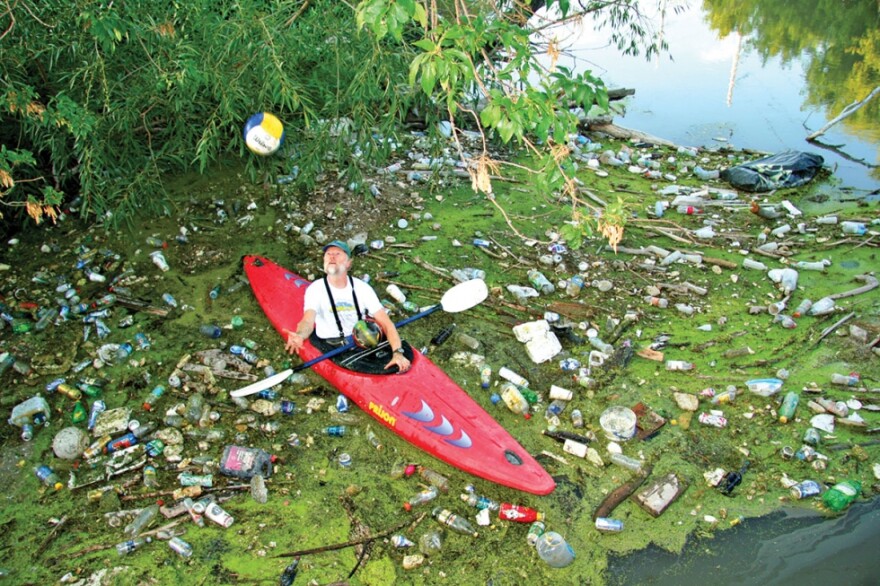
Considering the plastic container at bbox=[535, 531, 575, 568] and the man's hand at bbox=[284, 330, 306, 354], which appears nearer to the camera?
the plastic container at bbox=[535, 531, 575, 568]

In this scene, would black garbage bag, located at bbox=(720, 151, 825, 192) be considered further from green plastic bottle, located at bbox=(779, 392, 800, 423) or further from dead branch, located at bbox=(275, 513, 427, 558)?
dead branch, located at bbox=(275, 513, 427, 558)

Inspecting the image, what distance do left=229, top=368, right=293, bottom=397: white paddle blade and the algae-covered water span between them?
0.37ft

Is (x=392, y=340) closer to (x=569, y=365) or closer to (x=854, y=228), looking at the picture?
(x=569, y=365)

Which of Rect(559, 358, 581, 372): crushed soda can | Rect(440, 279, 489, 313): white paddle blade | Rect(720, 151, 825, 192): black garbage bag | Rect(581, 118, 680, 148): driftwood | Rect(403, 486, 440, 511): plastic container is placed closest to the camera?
Rect(403, 486, 440, 511): plastic container

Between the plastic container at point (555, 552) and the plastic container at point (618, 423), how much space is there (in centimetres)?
91

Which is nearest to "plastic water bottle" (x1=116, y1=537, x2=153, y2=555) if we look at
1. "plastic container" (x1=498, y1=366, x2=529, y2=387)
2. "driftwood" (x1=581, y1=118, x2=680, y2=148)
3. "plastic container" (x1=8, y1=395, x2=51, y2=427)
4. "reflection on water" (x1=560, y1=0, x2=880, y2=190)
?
"plastic container" (x1=8, y1=395, x2=51, y2=427)

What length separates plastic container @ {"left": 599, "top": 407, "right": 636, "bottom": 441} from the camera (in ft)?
13.3

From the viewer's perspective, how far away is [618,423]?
4113mm

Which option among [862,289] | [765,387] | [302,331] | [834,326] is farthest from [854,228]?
[302,331]

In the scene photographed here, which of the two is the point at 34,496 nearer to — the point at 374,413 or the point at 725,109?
the point at 374,413

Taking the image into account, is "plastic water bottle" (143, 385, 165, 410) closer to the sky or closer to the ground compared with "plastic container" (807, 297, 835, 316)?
closer to the ground

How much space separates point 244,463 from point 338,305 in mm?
1257

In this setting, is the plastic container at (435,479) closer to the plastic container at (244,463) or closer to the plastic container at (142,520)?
the plastic container at (244,463)

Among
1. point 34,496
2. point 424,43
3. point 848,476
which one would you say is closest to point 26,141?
point 34,496
